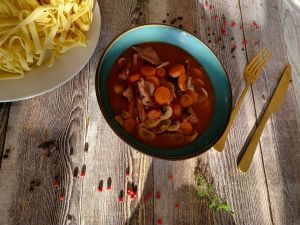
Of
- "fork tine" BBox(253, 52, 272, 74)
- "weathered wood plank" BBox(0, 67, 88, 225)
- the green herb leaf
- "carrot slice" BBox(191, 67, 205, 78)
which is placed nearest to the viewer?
"weathered wood plank" BBox(0, 67, 88, 225)

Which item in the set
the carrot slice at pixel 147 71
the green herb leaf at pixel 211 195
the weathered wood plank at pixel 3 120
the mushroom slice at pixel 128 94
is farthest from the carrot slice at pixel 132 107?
the weathered wood plank at pixel 3 120

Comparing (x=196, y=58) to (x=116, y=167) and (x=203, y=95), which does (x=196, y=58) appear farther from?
(x=116, y=167)

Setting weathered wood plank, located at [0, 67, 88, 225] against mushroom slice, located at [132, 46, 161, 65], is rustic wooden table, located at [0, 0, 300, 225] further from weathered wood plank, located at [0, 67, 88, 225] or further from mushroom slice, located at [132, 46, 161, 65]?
mushroom slice, located at [132, 46, 161, 65]

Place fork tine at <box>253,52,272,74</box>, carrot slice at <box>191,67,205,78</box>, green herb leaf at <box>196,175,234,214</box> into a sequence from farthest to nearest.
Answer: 1. fork tine at <box>253,52,272,74</box>
2. carrot slice at <box>191,67,205,78</box>
3. green herb leaf at <box>196,175,234,214</box>

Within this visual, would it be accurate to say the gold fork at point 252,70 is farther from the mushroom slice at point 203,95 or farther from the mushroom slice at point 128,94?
the mushroom slice at point 128,94

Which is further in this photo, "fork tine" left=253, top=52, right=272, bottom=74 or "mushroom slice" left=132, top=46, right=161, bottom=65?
"fork tine" left=253, top=52, right=272, bottom=74

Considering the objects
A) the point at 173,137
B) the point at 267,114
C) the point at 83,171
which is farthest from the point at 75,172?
the point at 267,114

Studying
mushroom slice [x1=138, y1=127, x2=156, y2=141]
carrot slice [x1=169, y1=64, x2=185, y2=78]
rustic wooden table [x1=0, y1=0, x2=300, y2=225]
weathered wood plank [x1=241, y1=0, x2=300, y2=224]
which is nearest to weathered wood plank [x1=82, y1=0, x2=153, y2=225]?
rustic wooden table [x1=0, y1=0, x2=300, y2=225]
